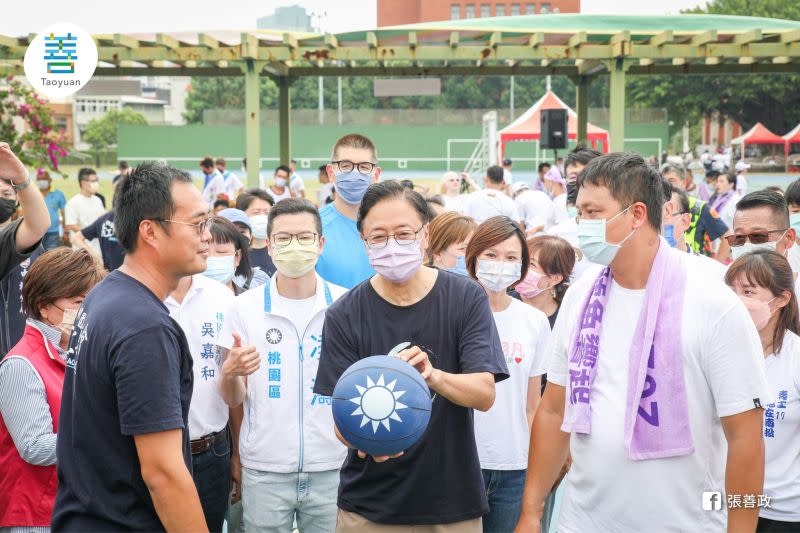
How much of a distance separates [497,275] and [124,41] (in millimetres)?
12124

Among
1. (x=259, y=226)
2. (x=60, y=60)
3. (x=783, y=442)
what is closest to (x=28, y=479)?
(x=783, y=442)

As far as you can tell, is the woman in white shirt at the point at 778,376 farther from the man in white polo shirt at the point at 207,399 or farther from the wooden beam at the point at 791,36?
the wooden beam at the point at 791,36

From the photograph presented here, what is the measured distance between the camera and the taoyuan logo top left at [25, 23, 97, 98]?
10.5m

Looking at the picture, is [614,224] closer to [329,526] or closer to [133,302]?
[133,302]

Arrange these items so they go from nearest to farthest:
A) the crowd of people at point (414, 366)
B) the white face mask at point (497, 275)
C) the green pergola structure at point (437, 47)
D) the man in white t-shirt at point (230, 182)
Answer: the crowd of people at point (414, 366)
the white face mask at point (497, 275)
the green pergola structure at point (437, 47)
the man in white t-shirt at point (230, 182)

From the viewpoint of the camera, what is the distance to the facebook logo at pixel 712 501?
9.68 feet

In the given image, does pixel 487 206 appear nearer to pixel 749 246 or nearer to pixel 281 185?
pixel 749 246

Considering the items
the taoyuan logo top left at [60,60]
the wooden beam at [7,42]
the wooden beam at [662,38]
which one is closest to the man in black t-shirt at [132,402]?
the taoyuan logo top left at [60,60]

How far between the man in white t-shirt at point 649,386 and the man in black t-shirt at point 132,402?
1.38 metres

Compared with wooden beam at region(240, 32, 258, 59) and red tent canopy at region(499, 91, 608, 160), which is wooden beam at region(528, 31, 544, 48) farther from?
red tent canopy at region(499, 91, 608, 160)

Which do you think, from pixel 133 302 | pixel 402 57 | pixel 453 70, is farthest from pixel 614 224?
pixel 453 70

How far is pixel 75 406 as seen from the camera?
269 cm

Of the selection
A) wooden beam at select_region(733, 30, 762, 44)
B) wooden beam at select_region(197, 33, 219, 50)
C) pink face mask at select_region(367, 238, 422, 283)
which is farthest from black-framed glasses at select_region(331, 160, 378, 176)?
wooden beam at select_region(733, 30, 762, 44)

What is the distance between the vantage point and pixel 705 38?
14.6 metres
